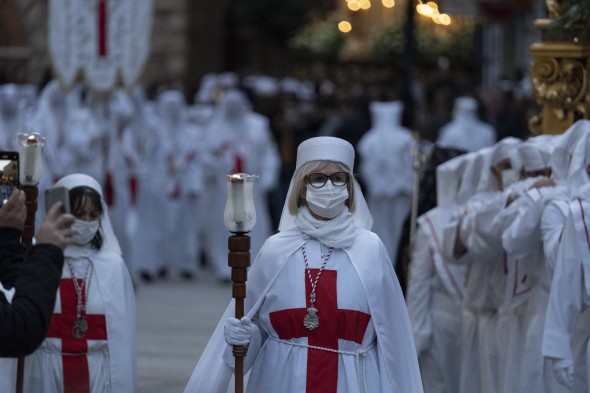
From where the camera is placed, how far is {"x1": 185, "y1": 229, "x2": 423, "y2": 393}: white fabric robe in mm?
6914

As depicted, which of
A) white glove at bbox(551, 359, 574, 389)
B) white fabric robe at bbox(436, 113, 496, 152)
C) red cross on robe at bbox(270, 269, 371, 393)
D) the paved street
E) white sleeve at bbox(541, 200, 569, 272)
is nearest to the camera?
red cross on robe at bbox(270, 269, 371, 393)

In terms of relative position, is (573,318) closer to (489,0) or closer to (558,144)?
(558,144)

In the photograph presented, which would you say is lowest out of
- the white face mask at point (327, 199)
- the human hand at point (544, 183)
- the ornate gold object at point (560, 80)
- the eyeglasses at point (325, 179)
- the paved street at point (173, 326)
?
the paved street at point (173, 326)

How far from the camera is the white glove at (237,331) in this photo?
675 cm

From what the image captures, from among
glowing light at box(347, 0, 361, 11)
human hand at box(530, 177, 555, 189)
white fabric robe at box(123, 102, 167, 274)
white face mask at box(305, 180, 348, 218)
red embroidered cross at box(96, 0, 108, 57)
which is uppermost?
glowing light at box(347, 0, 361, 11)

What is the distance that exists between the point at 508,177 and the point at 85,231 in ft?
9.32

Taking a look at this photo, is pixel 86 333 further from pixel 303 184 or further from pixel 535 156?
pixel 535 156

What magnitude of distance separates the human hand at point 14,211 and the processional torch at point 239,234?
0.82 metres

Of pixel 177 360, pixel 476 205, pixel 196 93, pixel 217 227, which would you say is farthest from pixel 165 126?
pixel 476 205

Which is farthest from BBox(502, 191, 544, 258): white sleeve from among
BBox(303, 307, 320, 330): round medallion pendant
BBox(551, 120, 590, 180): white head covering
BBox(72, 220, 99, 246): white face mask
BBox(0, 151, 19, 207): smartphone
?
BBox(0, 151, 19, 207): smartphone

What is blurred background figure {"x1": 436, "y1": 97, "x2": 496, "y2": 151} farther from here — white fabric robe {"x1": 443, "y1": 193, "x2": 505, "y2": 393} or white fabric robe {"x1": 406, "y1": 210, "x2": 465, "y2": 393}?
white fabric robe {"x1": 443, "y1": 193, "x2": 505, "y2": 393}

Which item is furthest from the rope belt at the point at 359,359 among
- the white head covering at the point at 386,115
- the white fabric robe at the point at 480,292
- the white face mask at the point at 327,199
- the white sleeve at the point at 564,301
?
the white head covering at the point at 386,115

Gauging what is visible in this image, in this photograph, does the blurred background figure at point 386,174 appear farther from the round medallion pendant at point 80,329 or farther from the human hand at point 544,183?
the round medallion pendant at point 80,329

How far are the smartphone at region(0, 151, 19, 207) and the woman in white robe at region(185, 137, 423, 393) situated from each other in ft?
3.51
